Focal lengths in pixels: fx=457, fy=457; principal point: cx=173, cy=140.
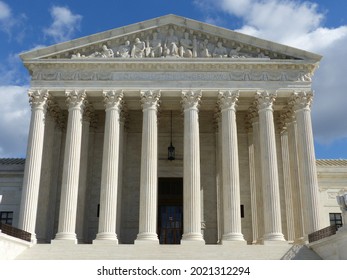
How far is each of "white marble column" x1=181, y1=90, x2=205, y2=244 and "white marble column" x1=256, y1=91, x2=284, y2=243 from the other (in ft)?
15.3

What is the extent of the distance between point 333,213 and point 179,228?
1408 cm

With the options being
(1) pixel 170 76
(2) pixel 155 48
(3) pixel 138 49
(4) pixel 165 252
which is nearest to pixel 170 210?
(4) pixel 165 252

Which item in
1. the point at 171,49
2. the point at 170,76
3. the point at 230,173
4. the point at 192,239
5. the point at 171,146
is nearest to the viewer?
the point at 192,239

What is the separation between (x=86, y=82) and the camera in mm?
34688

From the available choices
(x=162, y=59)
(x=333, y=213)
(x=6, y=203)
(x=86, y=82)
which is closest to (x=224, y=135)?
(x=162, y=59)

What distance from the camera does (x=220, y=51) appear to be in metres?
35.4

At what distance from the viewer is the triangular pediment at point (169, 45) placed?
115 feet

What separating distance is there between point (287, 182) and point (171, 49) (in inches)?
549

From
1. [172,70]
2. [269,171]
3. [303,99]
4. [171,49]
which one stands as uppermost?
[171,49]

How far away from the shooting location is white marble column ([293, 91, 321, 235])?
31703 millimetres

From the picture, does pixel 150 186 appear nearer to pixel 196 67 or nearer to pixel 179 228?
pixel 179 228

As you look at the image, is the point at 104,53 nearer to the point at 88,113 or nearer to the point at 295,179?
the point at 88,113

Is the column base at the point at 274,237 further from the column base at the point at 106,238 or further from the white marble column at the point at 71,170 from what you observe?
the white marble column at the point at 71,170

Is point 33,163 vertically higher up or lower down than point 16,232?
higher up
